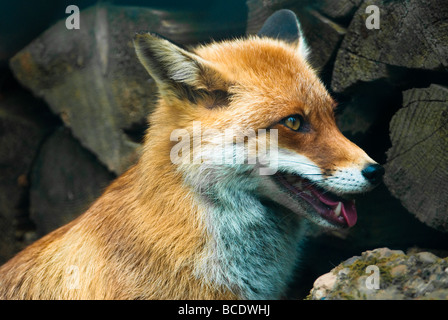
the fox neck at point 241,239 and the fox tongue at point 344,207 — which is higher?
the fox tongue at point 344,207

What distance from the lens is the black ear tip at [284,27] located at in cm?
317

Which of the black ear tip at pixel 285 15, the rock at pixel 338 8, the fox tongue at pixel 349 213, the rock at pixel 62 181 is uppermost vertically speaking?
the rock at pixel 338 8

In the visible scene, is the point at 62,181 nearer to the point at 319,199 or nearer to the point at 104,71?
the point at 104,71

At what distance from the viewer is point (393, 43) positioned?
2734 millimetres

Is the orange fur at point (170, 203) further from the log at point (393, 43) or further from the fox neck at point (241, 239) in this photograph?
the log at point (393, 43)

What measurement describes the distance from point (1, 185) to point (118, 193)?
260 centimetres

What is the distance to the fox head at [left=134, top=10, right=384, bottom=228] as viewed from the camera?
8.05 feet

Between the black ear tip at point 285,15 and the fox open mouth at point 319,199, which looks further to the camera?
the black ear tip at point 285,15

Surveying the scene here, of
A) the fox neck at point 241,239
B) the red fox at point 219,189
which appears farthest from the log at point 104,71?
A: the fox neck at point 241,239

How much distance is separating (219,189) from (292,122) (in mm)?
547

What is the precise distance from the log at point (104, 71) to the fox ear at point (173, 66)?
1.36m

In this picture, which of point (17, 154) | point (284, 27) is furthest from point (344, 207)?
point (17, 154)
